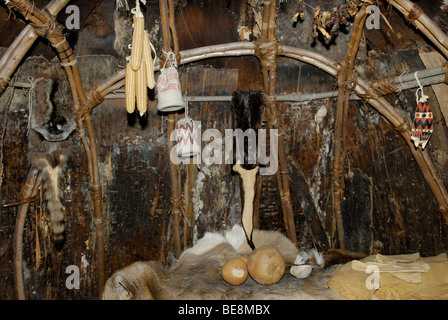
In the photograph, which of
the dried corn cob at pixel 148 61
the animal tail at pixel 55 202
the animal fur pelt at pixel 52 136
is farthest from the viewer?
the animal tail at pixel 55 202

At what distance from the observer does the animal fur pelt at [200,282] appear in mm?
2680

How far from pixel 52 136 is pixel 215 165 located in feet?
5.37

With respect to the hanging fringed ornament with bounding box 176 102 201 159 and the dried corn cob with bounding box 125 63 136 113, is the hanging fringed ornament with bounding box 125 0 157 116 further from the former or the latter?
the hanging fringed ornament with bounding box 176 102 201 159

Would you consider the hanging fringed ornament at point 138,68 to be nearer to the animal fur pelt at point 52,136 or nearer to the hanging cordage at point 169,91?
the hanging cordage at point 169,91

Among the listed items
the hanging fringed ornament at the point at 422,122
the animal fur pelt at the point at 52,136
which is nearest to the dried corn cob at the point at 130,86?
the animal fur pelt at the point at 52,136

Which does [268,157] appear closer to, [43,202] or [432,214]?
[432,214]

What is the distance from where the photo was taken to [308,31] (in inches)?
130

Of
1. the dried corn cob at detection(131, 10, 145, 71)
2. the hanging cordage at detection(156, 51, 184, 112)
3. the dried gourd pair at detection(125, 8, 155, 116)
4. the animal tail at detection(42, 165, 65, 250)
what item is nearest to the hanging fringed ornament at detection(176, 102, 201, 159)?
the hanging cordage at detection(156, 51, 184, 112)

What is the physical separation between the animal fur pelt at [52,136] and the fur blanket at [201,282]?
0.99m

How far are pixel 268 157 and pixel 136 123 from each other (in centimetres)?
144

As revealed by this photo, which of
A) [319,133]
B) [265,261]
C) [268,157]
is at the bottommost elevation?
[265,261]

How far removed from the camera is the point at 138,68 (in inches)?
88.7

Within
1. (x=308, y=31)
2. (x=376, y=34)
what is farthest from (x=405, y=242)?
(x=308, y=31)

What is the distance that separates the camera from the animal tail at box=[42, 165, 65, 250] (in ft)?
10.3
